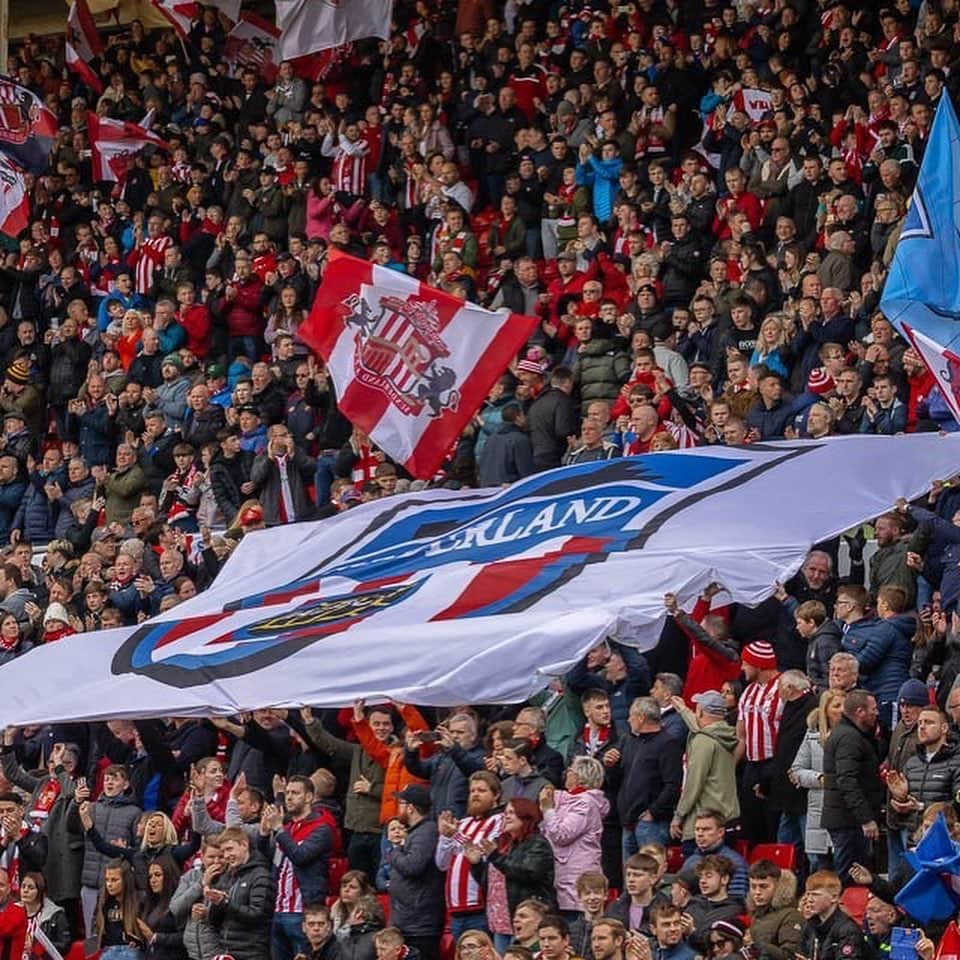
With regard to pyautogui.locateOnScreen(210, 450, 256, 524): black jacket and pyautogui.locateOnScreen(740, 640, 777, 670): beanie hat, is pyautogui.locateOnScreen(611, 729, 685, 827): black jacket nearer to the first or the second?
pyautogui.locateOnScreen(740, 640, 777, 670): beanie hat

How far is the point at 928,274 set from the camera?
42.3 feet

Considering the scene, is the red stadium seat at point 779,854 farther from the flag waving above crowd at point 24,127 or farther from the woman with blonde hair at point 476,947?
the flag waving above crowd at point 24,127

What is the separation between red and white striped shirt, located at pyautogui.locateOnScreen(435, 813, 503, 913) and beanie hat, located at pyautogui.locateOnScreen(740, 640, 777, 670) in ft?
5.30

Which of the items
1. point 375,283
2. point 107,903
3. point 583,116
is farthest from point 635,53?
point 107,903

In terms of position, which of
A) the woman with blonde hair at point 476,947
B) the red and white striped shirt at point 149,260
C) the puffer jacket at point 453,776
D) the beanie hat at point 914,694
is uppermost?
the red and white striped shirt at point 149,260

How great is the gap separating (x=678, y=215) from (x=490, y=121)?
13.4 feet

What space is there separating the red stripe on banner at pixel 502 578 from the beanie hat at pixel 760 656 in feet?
3.21

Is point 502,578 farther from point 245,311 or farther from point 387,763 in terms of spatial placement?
point 245,311

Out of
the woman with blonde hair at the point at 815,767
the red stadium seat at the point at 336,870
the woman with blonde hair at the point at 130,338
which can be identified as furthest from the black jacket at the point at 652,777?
the woman with blonde hair at the point at 130,338

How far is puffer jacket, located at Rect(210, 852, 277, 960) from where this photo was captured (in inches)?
568

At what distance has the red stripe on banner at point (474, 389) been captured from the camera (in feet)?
55.3

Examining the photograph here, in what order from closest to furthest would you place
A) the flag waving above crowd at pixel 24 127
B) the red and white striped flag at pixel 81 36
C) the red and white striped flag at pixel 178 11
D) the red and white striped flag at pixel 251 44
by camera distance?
1. the red and white striped flag at pixel 178 11
2. the flag waving above crowd at pixel 24 127
3. the red and white striped flag at pixel 81 36
4. the red and white striped flag at pixel 251 44

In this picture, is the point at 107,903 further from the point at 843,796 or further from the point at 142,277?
the point at 142,277

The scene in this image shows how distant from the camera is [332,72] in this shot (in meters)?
27.9
